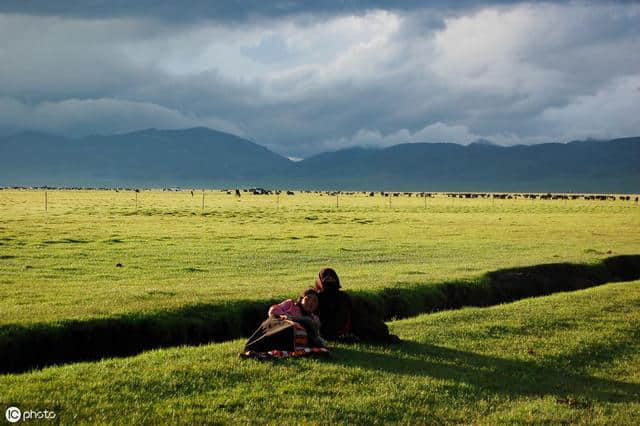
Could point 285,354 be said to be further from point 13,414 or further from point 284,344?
point 13,414

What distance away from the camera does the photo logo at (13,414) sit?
9492 mm

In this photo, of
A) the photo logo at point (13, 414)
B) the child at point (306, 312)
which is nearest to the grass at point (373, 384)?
the photo logo at point (13, 414)

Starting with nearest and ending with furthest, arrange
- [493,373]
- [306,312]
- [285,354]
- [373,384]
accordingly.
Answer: [373,384], [493,373], [285,354], [306,312]

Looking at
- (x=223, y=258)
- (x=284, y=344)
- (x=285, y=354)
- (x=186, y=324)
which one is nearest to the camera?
(x=285, y=354)

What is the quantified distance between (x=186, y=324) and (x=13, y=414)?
812cm

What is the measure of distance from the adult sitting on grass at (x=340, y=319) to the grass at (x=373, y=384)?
17.7 inches

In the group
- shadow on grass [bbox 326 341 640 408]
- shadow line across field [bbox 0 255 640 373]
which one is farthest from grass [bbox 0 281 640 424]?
shadow line across field [bbox 0 255 640 373]

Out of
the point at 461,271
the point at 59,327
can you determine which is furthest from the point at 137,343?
the point at 461,271

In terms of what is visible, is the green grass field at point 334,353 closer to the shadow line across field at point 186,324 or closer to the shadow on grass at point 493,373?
the shadow on grass at point 493,373

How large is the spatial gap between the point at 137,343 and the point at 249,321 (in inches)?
136

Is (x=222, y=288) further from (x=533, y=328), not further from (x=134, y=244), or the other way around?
(x=134, y=244)

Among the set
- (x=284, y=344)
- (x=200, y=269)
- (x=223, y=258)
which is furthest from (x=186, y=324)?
(x=223, y=258)

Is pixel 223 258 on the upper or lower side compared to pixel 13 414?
upper

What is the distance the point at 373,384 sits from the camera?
38.7 feet
